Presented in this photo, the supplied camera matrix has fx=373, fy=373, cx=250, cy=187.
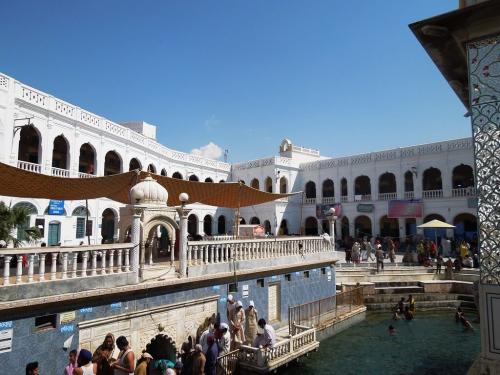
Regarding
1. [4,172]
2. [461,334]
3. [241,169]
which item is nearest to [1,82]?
[4,172]

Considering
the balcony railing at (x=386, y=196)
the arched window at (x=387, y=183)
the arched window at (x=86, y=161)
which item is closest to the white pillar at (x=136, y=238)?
the arched window at (x=86, y=161)

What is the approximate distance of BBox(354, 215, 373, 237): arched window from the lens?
99.7 ft

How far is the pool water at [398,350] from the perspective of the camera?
9734mm

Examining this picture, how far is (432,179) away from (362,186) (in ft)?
19.2

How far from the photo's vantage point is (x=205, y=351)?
7.09 metres

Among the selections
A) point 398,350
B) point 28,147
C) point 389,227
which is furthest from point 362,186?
point 28,147

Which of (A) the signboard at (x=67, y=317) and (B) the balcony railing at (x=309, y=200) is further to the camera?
(B) the balcony railing at (x=309, y=200)

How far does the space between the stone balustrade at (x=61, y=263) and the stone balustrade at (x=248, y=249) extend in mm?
1663

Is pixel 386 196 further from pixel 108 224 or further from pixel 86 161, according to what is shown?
pixel 86 161

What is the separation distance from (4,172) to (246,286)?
19.7 ft

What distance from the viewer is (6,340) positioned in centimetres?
535

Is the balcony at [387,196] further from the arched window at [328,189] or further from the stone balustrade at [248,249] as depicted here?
the stone balustrade at [248,249]

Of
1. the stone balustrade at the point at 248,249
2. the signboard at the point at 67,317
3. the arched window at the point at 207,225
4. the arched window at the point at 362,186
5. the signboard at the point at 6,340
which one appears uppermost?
the arched window at the point at 362,186

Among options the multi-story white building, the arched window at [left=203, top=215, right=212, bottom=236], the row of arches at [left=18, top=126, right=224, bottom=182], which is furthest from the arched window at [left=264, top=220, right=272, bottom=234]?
the row of arches at [left=18, top=126, right=224, bottom=182]
